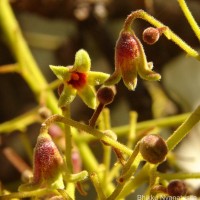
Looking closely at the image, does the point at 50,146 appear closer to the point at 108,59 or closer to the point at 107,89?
the point at 107,89

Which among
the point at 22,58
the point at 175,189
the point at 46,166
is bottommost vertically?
the point at 175,189

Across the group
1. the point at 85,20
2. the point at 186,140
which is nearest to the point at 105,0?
the point at 85,20

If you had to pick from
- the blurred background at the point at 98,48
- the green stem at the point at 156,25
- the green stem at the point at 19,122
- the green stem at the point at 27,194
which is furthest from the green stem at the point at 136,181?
the blurred background at the point at 98,48

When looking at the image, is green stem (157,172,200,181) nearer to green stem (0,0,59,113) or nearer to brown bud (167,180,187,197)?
brown bud (167,180,187,197)

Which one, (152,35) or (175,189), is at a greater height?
(152,35)

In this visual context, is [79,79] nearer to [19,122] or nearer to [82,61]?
[82,61]

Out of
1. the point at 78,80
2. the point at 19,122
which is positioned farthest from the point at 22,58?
the point at 78,80

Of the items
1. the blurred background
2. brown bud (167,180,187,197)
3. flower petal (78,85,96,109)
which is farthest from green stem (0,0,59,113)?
brown bud (167,180,187,197)
